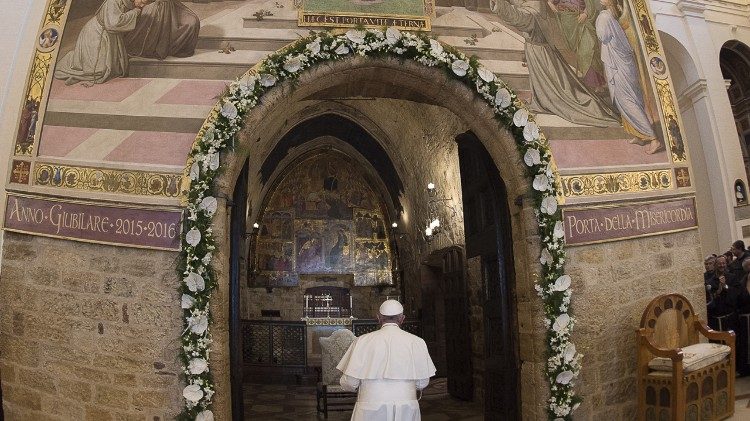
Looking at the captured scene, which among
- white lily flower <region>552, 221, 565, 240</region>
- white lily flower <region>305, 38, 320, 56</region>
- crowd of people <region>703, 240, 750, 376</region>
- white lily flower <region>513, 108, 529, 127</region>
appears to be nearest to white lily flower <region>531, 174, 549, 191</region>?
white lily flower <region>552, 221, 565, 240</region>

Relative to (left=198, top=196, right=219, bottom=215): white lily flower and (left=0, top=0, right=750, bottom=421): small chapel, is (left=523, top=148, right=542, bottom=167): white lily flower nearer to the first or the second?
(left=0, top=0, right=750, bottom=421): small chapel

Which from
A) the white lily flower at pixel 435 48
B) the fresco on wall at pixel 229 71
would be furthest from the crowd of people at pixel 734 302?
the white lily flower at pixel 435 48

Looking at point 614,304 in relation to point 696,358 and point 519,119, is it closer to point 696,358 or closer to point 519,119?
point 696,358

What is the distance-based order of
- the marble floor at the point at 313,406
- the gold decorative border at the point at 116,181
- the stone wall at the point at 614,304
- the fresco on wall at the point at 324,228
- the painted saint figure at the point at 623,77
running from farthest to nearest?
the fresco on wall at the point at 324,228, the marble floor at the point at 313,406, the painted saint figure at the point at 623,77, the stone wall at the point at 614,304, the gold decorative border at the point at 116,181

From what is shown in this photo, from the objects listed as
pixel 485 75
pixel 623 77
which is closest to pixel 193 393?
pixel 485 75

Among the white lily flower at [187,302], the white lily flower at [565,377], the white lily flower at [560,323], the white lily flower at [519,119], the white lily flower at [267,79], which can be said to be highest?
the white lily flower at [267,79]

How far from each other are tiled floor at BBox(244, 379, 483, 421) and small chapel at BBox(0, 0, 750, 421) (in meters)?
0.14

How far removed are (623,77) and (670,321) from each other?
272 cm

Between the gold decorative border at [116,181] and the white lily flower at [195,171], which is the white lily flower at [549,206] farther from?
the gold decorative border at [116,181]

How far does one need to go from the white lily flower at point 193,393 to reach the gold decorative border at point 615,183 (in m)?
3.88

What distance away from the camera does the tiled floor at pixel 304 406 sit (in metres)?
7.45

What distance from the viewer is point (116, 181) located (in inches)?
201

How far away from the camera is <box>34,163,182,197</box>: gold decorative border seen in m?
5.08

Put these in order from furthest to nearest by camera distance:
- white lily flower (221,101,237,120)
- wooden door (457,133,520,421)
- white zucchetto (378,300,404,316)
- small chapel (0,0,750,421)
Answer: wooden door (457,133,520,421) < white lily flower (221,101,237,120) < small chapel (0,0,750,421) < white zucchetto (378,300,404,316)
